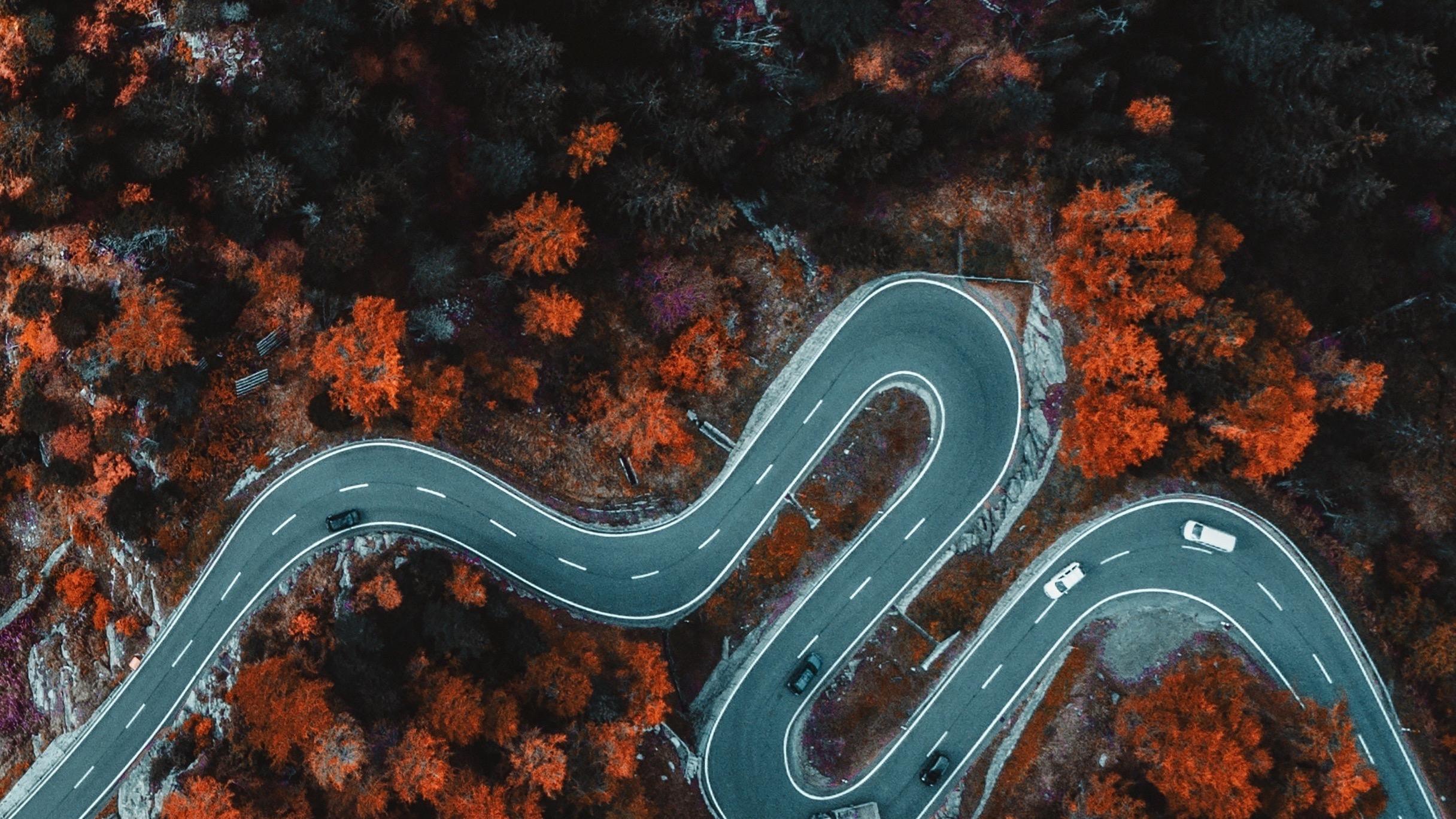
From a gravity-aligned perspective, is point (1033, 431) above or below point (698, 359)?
below

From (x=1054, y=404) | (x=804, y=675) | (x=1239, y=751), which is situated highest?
(x=1054, y=404)

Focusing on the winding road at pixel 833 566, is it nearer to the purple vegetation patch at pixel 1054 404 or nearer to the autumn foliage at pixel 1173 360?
the purple vegetation patch at pixel 1054 404

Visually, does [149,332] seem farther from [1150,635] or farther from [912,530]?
[1150,635]

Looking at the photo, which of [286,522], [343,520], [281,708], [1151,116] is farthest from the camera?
[286,522]

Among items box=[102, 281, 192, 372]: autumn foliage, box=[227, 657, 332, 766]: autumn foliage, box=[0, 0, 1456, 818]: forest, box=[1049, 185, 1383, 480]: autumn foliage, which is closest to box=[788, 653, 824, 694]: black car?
box=[0, 0, 1456, 818]: forest

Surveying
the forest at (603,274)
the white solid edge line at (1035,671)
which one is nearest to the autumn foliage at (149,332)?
the forest at (603,274)

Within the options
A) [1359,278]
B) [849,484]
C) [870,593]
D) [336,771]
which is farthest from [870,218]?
[336,771]

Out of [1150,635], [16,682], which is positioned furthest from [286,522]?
[1150,635]
